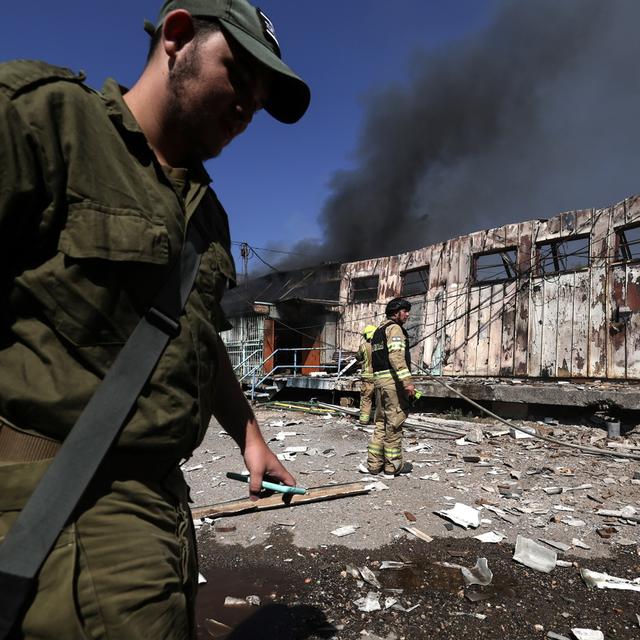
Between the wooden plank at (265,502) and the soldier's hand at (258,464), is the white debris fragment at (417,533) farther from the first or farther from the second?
the soldier's hand at (258,464)

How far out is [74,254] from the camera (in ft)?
2.81

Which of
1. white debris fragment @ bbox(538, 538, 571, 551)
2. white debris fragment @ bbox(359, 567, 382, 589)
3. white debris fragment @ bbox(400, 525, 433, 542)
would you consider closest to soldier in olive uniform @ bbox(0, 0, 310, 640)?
white debris fragment @ bbox(359, 567, 382, 589)

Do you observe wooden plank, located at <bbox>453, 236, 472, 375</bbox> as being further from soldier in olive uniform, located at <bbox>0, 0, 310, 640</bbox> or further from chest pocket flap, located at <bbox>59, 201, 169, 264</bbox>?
chest pocket flap, located at <bbox>59, 201, 169, 264</bbox>

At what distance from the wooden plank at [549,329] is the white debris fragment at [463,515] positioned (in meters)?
7.38

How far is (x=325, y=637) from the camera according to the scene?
2.69 meters

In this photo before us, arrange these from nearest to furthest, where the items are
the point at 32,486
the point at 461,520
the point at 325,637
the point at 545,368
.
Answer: the point at 32,486
the point at 325,637
the point at 461,520
the point at 545,368

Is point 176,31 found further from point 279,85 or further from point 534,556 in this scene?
point 534,556

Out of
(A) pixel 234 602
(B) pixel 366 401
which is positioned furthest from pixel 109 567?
(B) pixel 366 401

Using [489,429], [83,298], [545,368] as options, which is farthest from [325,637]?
[545,368]

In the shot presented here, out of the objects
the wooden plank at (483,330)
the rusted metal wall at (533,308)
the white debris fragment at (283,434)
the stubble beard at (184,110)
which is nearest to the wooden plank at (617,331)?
the rusted metal wall at (533,308)

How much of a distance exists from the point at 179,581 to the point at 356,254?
82.7 ft

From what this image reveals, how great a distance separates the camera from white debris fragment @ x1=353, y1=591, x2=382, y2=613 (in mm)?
2963

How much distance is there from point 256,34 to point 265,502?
4437mm

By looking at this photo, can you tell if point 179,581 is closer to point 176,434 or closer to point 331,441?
point 176,434
